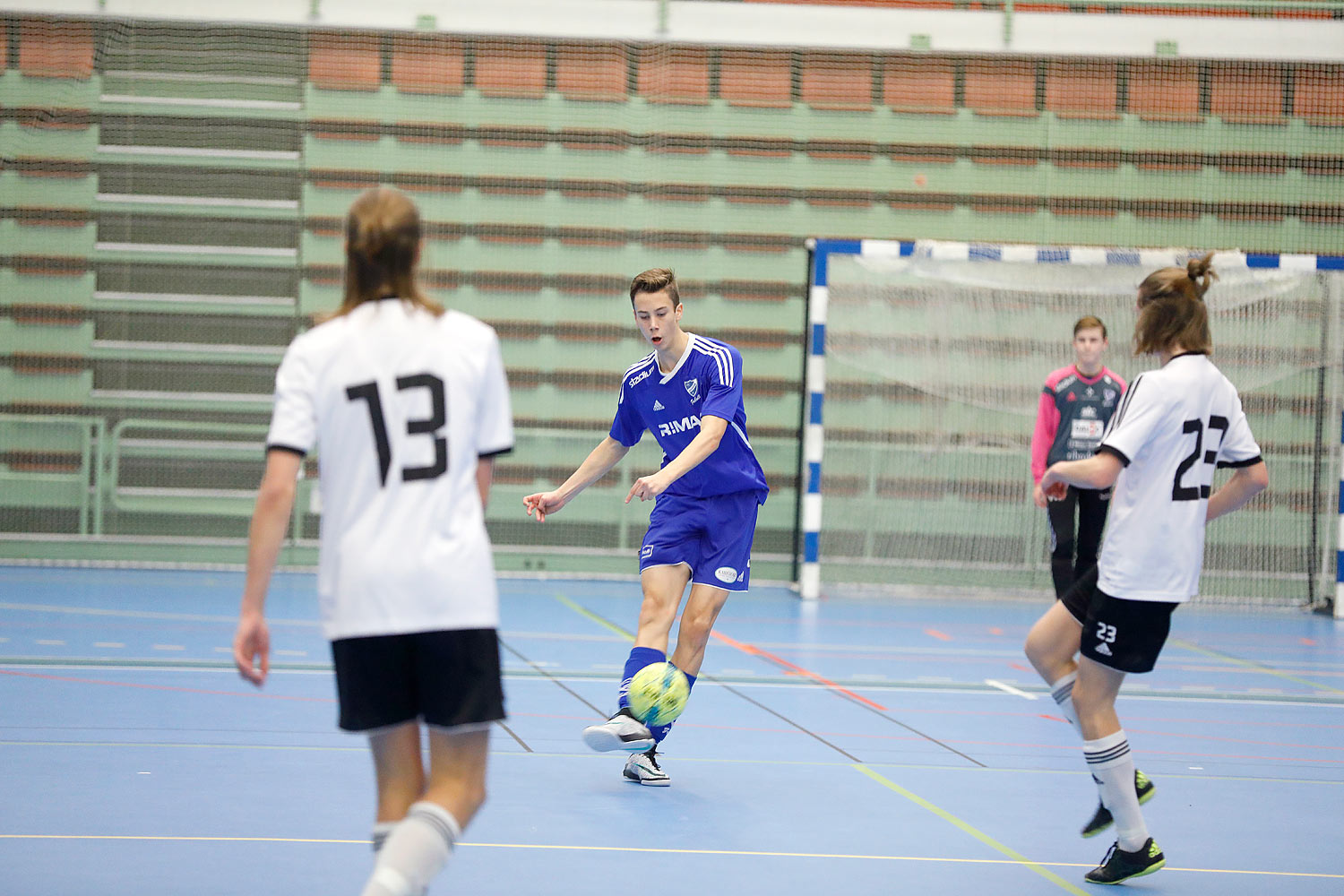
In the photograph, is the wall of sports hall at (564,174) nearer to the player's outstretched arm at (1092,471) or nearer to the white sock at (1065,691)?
the white sock at (1065,691)

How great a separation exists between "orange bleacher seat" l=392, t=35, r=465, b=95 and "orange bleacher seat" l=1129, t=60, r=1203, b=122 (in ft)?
20.9

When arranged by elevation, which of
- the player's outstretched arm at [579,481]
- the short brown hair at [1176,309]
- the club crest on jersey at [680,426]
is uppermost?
the short brown hair at [1176,309]

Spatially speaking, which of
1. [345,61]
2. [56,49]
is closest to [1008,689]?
[345,61]

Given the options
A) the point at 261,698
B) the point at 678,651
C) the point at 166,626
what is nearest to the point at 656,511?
the point at 678,651

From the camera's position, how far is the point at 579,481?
4.82 meters

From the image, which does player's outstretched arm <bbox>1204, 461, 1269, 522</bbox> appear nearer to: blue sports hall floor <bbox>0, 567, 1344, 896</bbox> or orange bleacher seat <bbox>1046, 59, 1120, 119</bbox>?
blue sports hall floor <bbox>0, 567, 1344, 896</bbox>

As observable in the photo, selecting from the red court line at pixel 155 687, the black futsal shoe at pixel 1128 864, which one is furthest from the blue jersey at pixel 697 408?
the red court line at pixel 155 687

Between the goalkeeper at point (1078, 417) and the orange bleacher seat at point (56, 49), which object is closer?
the goalkeeper at point (1078, 417)

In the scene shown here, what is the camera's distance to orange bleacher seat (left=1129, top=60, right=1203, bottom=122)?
41.0 feet

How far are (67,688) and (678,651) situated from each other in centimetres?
318

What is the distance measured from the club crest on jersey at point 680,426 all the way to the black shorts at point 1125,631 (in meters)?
1.74

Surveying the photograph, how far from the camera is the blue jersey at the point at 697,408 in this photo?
4863mm

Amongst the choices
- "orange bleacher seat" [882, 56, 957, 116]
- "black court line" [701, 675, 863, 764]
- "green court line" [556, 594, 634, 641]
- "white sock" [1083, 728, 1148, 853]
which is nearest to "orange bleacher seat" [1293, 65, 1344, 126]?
"orange bleacher seat" [882, 56, 957, 116]

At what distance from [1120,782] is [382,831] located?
219cm
